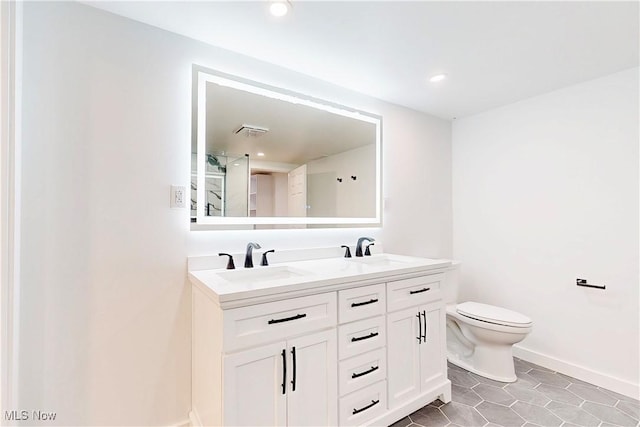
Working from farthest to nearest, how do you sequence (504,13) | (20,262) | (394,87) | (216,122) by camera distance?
(394,87) → (216,122) → (504,13) → (20,262)

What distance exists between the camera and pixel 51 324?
4.13 ft

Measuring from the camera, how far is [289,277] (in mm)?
1648

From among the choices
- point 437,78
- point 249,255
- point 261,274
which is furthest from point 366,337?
point 437,78

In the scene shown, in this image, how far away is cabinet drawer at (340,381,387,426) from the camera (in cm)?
143

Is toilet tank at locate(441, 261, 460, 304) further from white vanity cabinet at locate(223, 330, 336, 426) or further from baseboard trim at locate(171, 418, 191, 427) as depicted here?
baseboard trim at locate(171, 418, 191, 427)

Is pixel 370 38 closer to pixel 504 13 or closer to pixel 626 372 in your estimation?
pixel 504 13

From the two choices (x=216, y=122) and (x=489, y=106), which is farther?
(x=489, y=106)

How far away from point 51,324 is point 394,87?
244 centimetres

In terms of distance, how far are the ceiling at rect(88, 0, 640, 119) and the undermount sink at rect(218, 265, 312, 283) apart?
128cm

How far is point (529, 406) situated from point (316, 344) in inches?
58.8

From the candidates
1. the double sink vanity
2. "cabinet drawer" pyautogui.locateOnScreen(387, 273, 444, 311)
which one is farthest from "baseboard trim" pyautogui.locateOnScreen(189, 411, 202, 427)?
"cabinet drawer" pyautogui.locateOnScreen(387, 273, 444, 311)

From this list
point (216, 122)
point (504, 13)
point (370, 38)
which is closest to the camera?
point (504, 13)

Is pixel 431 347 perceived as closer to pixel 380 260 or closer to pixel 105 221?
pixel 380 260

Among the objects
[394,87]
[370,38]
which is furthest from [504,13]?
[394,87]
